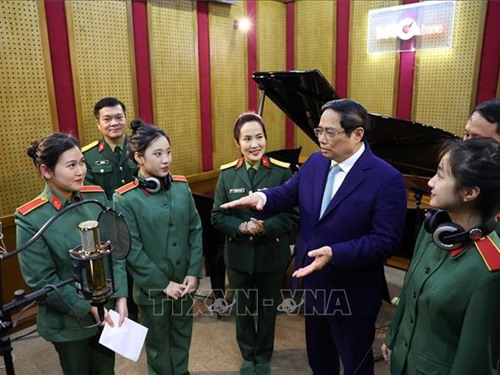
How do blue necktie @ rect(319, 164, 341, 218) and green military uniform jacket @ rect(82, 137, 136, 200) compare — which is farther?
green military uniform jacket @ rect(82, 137, 136, 200)

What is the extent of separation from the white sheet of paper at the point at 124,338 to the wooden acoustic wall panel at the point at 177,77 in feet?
9.44

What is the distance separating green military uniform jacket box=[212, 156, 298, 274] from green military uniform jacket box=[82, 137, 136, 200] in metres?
0.96

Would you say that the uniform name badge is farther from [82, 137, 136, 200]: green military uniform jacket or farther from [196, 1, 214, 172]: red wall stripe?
[196, 1, 214, 172]: red wall stripe

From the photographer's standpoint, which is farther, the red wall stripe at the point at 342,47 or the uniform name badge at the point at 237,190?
the red wall stripe at the point at 342,47

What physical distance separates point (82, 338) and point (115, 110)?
175 cm

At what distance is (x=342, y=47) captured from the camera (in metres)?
5.06

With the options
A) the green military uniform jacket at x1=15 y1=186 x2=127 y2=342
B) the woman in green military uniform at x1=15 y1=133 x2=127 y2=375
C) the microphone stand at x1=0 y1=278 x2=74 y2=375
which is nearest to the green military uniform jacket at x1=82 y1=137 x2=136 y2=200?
the woman in green military uniform at x1=15 y1=133 x2=127 y2=375

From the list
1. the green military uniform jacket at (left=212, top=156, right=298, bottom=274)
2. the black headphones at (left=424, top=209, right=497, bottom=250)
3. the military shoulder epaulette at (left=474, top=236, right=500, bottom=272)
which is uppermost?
the black headphones at (left=424, top=209, right=497, bottom=250)

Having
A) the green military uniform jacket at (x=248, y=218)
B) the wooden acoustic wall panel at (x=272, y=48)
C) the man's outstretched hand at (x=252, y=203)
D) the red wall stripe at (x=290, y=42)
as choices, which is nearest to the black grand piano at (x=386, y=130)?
the green military uniform jacket at (x=248, y=218)

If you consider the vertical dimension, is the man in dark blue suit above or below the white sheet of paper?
above

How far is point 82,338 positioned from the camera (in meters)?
1.70

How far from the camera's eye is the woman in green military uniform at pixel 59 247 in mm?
1615

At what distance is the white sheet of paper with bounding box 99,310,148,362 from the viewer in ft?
5.27

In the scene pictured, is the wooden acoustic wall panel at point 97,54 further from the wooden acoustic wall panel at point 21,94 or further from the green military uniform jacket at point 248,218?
the green military uniform jacket at point 248,218
